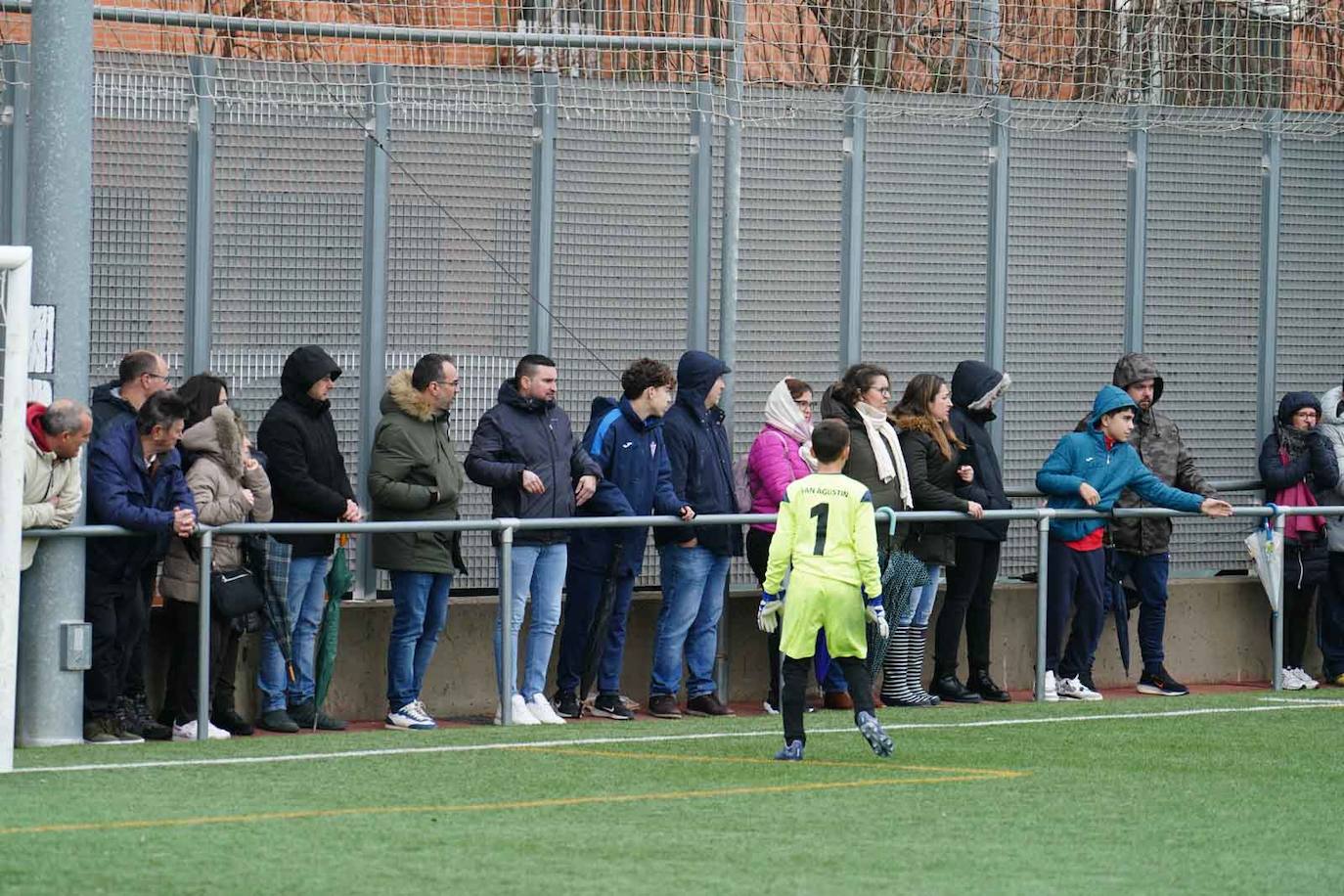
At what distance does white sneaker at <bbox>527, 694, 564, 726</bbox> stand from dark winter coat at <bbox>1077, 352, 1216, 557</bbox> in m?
3.88

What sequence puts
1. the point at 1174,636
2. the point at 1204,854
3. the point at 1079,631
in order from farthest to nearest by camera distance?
the point at 1174,636 → the point at 1079,631 → the point at 1204,854

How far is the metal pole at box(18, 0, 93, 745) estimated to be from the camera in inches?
433

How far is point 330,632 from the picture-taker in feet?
40.0

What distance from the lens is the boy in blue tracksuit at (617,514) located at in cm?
1308

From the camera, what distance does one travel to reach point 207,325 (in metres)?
13.4

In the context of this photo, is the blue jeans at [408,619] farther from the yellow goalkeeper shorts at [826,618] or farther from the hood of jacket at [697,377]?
the yellow goalkeeper shorts at [826,618]

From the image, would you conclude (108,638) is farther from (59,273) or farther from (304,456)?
(59,273)

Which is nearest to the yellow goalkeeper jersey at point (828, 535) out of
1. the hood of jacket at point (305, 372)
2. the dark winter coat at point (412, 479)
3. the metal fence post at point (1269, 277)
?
the dark winter coat at point (412, 479)

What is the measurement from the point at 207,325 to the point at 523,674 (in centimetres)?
256

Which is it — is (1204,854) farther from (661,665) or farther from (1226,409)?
(1226,409)

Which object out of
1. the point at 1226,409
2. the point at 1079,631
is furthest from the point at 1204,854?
the point at 1226,409

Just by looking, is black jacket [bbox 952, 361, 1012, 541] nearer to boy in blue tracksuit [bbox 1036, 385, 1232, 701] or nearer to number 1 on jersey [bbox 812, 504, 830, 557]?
boy in blue tracksuit [bbox 1036, 385, 1232, 701]

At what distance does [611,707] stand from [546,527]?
113 cm

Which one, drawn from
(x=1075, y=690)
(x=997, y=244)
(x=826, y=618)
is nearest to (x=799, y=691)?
(x=826, y=618)
